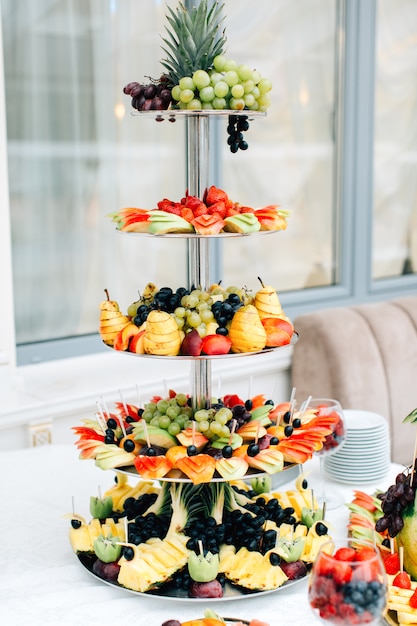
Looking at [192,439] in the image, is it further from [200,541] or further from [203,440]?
[200,541]

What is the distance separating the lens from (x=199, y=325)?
4.13 ft

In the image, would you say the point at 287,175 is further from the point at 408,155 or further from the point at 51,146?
the point at 51,146

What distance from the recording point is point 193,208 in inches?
50.9

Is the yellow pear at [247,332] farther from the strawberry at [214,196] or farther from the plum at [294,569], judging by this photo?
the plum at [294,569]

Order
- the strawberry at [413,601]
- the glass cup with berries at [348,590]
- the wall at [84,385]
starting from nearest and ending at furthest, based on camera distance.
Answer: the glass cup with berries at [348,590] → the strawberry at [413,601] → the wall at [84,385]

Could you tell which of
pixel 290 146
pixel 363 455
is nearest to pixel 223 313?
pixel 363 455

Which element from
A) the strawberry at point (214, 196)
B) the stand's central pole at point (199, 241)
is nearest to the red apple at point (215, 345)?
the stand's central pole at point (199, 241)

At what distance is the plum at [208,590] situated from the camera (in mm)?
1233

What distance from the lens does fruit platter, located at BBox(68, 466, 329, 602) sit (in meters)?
1.25

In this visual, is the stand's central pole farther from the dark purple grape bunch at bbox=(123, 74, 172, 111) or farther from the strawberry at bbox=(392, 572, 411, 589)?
the strawberry at bbox=(392, 572, 411, 589)

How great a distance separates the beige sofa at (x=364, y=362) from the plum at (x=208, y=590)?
1.49 m

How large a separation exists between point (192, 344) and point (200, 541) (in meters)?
0.29

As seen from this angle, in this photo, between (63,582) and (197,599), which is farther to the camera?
(63,582)

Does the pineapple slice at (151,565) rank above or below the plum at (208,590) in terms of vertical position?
above
